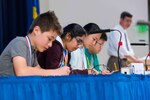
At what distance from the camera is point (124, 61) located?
4.04 metres

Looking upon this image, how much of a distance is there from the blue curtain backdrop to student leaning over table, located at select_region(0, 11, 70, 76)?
1930 mm

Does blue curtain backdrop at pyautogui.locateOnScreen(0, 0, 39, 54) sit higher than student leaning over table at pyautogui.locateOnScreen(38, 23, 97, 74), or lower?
higher

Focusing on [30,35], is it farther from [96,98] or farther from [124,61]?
[124,61]

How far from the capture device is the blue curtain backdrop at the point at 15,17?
396 cm

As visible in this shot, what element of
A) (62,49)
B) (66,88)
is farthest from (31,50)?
(66,88)

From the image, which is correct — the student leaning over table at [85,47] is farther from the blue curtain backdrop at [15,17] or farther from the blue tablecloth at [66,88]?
the blue curtain backdrop at [15,17]

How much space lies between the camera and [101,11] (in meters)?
5.40

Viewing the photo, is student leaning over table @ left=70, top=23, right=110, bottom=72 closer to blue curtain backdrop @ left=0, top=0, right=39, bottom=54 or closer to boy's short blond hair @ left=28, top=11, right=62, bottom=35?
boy's short blond hair @ left=28, top=11, right=62, bottom=35

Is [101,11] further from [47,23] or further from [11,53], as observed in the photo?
[11,53]

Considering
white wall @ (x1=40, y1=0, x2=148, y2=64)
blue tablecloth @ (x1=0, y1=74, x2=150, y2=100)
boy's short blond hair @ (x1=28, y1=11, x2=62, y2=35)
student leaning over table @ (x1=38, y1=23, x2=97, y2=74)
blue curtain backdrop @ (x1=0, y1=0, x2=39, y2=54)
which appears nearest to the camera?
blue tablecloth @ (x1=0, y1=74, x2=150, y2=100)

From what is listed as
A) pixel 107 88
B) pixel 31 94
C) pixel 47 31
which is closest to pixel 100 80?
pixel 107 88

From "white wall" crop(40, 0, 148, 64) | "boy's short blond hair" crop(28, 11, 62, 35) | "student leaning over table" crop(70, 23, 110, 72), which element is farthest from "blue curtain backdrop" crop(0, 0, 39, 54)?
"boy's short blond hair" crop(28, 11, 62, 35)

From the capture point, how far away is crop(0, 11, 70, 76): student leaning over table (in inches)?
71.8

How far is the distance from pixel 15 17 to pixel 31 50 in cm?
216
